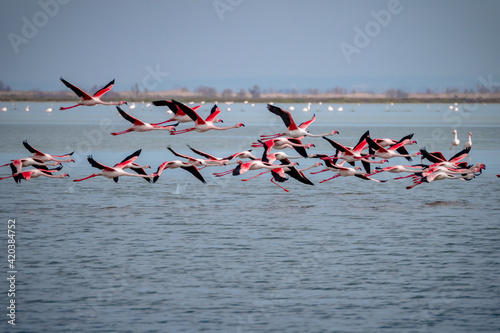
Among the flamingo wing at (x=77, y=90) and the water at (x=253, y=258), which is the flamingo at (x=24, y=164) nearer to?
the water at (x=253, y=258)

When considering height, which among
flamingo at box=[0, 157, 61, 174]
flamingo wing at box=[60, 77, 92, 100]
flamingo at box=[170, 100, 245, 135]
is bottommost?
flamingo at box=[0, 157, 61, 174]

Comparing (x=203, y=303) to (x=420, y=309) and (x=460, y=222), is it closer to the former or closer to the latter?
(x=420, y=309)

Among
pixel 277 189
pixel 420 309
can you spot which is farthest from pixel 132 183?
pixel 420 309

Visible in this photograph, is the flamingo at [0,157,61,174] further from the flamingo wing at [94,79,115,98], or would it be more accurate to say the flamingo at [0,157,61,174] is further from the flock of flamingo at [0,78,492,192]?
the flamingo wing at [94,79,115,98]

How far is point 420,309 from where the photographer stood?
539 inches

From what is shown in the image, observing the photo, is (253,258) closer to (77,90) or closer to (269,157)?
(269,157)

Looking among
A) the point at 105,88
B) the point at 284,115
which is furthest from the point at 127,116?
the point at 284,115

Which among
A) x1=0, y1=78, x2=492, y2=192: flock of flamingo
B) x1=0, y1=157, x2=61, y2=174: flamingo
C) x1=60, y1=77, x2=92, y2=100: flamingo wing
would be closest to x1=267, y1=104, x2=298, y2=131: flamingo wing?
x1=0, y1=78, x2=492, y2=192: flock of flamingo

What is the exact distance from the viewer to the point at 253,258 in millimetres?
17125

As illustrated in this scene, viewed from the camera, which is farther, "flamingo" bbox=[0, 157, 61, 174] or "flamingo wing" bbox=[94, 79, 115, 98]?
"flamingo" bbox=[0, 157, 61, 174]

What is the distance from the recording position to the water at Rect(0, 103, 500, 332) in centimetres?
1323

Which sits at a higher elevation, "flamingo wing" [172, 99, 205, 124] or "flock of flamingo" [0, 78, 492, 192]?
"flamingo wing" [172, 99, 205, 124]

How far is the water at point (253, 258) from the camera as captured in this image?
1323 cm

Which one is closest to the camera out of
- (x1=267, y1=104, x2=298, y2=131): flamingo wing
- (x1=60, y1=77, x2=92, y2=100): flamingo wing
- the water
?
the water
